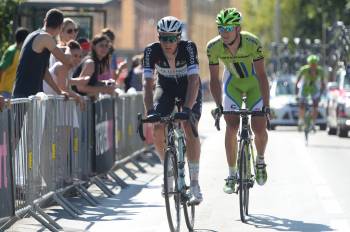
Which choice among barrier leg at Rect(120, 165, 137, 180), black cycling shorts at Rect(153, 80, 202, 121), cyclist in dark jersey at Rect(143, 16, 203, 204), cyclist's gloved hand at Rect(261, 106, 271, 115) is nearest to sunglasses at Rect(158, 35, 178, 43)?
cyclist in dark jersey at Rect(143, 16, 203, 204)

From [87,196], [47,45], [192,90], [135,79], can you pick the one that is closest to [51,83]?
[47,45]

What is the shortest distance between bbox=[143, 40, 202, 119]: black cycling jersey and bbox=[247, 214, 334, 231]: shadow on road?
123 cm

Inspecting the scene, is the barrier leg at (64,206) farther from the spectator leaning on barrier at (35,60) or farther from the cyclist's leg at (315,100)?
the cyclist's leg at (315,100)

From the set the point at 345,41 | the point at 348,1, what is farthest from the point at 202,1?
the point at 345,41

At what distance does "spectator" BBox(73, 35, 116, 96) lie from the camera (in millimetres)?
16328

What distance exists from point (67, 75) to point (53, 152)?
1.98 meters

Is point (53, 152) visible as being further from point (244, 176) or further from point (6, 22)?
point (6, 22)

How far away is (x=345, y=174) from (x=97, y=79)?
397 centimetres

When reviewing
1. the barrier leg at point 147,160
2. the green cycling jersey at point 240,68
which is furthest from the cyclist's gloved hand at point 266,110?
the barrier leg at point 147,160

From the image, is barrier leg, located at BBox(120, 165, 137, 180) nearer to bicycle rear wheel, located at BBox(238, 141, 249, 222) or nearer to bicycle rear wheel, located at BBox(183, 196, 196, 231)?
bicycle rear wheel, located at BBox(238, 141, 249, 222)

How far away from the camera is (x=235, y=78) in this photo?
13305 mm

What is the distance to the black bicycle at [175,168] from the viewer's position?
10.9 metres

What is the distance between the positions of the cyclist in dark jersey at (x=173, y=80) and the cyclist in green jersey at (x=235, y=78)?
89cm

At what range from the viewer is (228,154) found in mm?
13031
